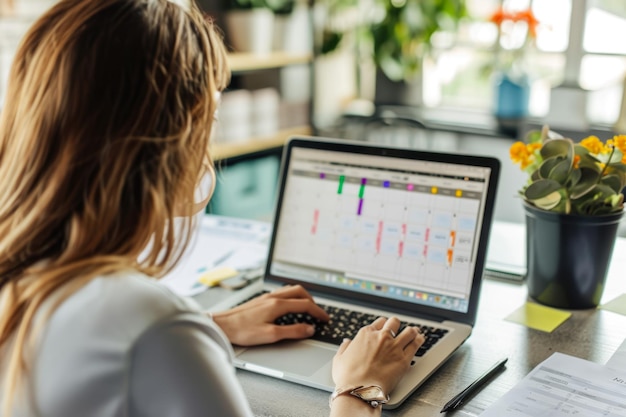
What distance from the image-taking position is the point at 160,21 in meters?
0.78

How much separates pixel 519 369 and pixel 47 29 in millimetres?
789

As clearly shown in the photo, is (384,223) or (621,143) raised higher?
(621,143)

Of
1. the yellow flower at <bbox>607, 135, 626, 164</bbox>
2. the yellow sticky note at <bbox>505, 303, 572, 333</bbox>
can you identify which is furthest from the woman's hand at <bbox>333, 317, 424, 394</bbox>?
the yellow flower at <bbox>607, 135, 626, 164</bbox>

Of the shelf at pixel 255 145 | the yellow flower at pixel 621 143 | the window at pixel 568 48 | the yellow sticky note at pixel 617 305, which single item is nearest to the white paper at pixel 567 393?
the yellow sticky note at pixel 617 305

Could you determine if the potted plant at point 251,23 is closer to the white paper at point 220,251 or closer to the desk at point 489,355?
the white paper at point 220,251

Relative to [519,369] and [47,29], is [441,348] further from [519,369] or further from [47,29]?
[47,29]

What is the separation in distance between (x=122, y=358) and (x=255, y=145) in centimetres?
281

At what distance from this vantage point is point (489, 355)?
1.14m

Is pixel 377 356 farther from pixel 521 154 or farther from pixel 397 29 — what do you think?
pixel 397 29

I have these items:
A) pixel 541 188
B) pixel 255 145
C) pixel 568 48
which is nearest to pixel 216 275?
pixel 541 188

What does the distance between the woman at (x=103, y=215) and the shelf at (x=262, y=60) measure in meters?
2.46

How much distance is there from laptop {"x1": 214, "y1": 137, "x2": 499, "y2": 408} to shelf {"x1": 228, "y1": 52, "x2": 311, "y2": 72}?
194cm

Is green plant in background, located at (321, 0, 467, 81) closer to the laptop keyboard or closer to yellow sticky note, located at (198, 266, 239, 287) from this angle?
yellow sticky note, located at (198, 266, 239, 287)

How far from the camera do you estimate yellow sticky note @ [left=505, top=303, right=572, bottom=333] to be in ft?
4.07
